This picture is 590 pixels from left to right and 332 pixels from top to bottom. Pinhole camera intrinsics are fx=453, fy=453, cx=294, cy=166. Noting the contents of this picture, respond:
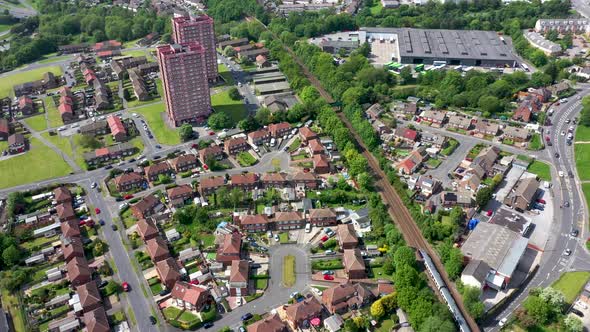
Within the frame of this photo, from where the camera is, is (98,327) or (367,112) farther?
(367,112)

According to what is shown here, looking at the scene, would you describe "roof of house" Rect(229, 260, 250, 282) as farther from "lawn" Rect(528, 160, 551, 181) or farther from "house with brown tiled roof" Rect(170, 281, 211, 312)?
"lawn" Rect(528, 160, 551, 181)

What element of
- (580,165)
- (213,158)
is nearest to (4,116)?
(213,158)

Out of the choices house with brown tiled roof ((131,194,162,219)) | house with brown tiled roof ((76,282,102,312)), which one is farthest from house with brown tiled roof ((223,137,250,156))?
house with brown tiled roof ((76,282,102,312))

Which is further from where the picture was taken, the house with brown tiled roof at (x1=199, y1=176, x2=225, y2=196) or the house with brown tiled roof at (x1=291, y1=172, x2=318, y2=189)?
the house with brown tiled roof at (x1=291, y1=172, x2=318, y2=189)

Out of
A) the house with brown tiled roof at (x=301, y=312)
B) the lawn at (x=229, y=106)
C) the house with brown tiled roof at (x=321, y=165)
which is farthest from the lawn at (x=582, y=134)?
the lawn at (x=229, y=106)

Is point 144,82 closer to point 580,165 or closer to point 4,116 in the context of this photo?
point 4,116

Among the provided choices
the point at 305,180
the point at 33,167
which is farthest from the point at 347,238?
the point at 33,167
